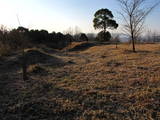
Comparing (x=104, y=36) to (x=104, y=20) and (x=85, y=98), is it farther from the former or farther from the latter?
(x=85, y=98)

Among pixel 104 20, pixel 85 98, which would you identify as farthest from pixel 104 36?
pixel 85 98

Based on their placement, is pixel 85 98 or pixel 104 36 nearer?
pixel 85 98

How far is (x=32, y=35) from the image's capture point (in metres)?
28.9

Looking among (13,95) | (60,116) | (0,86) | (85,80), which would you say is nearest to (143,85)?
(85,80)

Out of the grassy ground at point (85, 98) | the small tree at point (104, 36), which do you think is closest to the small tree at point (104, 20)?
the small tree at point (104, 36)

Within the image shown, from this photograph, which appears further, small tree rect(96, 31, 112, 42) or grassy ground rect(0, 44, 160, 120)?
small tree rect(96, 31, 112, 42)

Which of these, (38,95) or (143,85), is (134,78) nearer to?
(143,85)

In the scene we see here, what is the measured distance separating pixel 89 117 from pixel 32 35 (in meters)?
27.2

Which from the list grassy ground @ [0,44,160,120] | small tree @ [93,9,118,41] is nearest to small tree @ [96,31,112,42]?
small tree @ [93,9,118,41]

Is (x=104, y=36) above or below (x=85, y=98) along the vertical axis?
above

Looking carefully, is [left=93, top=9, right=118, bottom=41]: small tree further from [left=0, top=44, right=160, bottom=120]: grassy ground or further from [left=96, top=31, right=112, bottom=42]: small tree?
[left=0, top=44, right=160, bottom=120]: grassy ground

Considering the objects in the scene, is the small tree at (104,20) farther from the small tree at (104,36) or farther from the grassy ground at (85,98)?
the grassy ground at (85,98)

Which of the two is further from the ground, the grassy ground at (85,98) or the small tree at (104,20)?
the small tree at (104,20)

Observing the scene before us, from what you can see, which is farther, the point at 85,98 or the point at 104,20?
the point at 104,20
